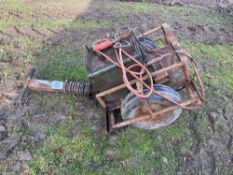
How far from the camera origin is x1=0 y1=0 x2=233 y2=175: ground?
11.2 feet

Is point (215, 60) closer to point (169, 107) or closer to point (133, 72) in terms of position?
point (169, 107)

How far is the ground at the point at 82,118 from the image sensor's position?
3.42m

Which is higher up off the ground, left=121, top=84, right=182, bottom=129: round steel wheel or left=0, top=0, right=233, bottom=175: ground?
left=121, top=84, right=182, bottom=129: round steel wheel

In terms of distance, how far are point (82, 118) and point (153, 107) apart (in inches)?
36.8

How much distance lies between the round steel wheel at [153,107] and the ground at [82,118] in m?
0.24

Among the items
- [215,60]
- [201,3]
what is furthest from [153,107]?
[201,3]

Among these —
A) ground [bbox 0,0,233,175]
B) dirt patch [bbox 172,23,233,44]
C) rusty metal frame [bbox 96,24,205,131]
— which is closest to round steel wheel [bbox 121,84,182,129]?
rusty metal frame [bbox 96,24,205,131]

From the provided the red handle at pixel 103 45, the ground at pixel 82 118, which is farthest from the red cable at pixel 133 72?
the ground at pixel 82 118

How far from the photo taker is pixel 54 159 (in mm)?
3404

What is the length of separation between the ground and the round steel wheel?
0.79 feet

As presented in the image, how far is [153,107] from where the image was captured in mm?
3383

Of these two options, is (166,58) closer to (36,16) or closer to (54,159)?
(54,159)

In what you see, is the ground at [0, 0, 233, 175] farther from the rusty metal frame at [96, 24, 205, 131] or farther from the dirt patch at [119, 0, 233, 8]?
the dirt patch at [119, 0, 233, 8]

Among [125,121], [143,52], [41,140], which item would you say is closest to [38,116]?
[41,140]
